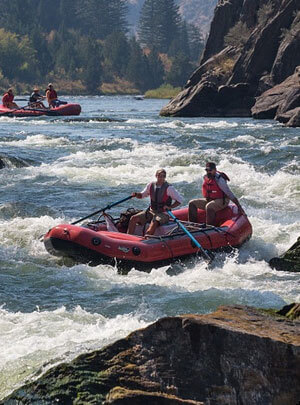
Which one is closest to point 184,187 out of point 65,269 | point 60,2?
point 65,269

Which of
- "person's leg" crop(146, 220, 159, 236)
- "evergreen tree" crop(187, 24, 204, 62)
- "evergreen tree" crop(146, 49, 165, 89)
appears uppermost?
"person's leg" crop(146, 220, 159, 236)

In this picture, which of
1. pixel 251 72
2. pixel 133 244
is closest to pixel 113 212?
pixel 133 244

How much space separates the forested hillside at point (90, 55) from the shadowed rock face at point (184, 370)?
8805 centimetres

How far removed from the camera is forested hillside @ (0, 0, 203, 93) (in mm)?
99375

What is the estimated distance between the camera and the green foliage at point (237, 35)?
44062 millimetres

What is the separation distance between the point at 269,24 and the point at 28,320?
3406 centimetres

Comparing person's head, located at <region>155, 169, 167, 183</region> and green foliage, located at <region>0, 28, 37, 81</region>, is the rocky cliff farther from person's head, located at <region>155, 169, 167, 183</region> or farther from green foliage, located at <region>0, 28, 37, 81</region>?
green foliage, located at <region>0, 28, 37, 81</region>

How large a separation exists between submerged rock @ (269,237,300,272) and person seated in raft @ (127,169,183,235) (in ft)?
5.10

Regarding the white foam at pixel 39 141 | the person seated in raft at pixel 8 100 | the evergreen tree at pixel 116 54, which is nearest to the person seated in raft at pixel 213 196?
the white foam at pixel 39 141

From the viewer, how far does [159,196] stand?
1123 centimetres

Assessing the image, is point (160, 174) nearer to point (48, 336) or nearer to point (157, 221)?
point (157, 221)

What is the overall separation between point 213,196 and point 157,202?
0.96m

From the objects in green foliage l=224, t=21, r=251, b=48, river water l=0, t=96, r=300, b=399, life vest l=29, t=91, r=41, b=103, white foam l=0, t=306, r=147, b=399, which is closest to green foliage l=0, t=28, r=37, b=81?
green foliage l=224, t=21, r=251, b=48

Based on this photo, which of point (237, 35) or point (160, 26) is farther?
point (160, 26)
